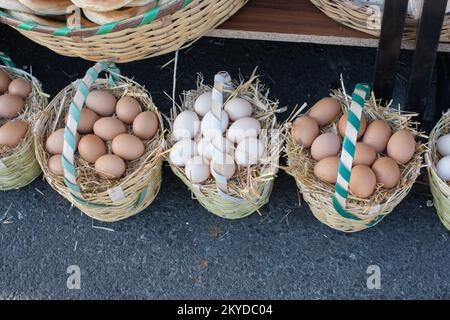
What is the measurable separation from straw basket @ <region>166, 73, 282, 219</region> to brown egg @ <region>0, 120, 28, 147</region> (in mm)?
513

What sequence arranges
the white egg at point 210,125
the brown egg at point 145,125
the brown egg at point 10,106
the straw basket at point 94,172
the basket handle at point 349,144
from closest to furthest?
1. the basket handle at point 349,144
2. the straw basket at point 94,172
3. the white egg at point 210,125
4. the brown egg at point 145,125
5. the brown egg at point 10,106

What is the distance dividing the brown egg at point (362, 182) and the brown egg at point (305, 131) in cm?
19

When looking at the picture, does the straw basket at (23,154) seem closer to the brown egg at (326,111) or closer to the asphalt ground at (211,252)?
the asphalt ground at (211,252)

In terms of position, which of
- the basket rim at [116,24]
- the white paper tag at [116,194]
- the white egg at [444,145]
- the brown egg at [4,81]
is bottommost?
the white paper tag at [116,194]

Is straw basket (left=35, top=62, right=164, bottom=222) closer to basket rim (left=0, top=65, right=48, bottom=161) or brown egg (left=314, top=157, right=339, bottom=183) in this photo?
basket rim (left=0, top=65, right=48, bottom=161)

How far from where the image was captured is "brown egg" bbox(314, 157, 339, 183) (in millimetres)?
1793

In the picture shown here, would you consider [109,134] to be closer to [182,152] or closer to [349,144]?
[182,152]

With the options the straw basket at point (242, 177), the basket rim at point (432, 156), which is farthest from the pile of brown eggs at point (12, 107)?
the basket rim at point (432, 156)

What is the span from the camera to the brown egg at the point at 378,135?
186 centimetres

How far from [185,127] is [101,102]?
0.31m

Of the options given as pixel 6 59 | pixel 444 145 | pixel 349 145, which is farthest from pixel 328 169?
pixel 6 59

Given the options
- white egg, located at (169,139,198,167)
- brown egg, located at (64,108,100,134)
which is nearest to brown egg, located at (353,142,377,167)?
white egg, located at (169,139,198,167)

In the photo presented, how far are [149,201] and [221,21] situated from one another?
0.68 metres
